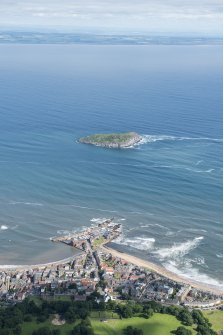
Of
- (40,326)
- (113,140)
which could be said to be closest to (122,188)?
(113,140)

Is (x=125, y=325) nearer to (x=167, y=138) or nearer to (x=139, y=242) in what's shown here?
(x=139, y=242)

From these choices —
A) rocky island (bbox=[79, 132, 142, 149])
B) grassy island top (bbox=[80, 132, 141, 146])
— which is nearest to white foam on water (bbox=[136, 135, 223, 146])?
grassy island top (bbox=[80, 132, 141, 146])

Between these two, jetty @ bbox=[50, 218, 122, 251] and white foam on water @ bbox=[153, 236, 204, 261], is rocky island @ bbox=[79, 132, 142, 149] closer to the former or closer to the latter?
jetty @ bbox=[50, 218, 122, 251]

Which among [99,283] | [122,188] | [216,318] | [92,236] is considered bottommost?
[216,318]

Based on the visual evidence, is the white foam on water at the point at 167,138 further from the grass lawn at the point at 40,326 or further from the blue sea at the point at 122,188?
the grass lawn at the point at 40,326

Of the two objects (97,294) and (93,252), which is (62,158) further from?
(97,294)

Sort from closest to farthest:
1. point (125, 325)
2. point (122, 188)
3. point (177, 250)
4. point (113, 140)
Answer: point (125, 325) < point (177, 250) < point (122, 188) < point (113, 140)

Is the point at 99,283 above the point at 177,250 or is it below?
below
